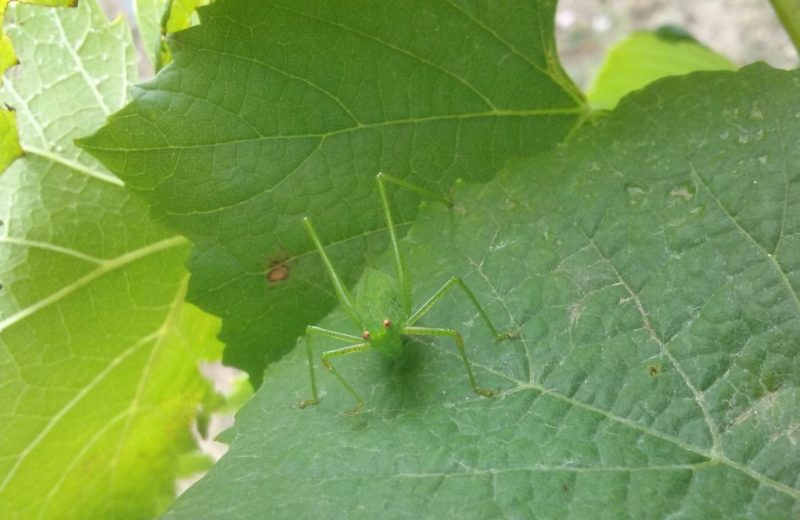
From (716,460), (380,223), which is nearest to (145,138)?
(380,223)

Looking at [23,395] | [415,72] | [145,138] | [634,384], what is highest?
[415,72]

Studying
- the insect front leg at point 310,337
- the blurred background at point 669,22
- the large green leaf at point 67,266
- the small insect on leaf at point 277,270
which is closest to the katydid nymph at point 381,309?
the insect front leg at point 310,337

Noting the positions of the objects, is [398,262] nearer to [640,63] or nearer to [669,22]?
[640,63]

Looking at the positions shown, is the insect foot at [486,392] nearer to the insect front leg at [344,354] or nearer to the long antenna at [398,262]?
the insect front leg at [344,354]

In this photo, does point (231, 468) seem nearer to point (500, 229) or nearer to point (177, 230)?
point (177, 230)

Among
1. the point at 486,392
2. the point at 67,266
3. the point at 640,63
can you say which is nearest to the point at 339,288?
the point at 486,392

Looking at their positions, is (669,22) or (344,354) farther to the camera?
(669,22)
